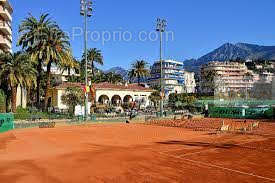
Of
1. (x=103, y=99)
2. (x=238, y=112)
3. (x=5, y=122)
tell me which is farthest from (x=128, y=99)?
(x=5, y=122)

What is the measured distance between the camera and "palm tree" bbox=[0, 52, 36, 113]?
43000 mm

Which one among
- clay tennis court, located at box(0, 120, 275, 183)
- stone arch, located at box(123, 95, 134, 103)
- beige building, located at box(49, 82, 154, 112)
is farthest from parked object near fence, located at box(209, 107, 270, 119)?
stone arch, located at box(123, 95, 134, 103)

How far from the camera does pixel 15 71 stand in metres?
43.4

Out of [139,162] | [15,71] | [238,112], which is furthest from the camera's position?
[238,112]

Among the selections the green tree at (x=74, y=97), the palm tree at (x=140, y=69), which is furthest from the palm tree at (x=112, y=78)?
the green tree at (x=74, y=97)

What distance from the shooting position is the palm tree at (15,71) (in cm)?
4300

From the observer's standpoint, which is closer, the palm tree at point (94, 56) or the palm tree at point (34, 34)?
the palm tree at point (34, 34)

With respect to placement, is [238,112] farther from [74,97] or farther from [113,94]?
[113,94]

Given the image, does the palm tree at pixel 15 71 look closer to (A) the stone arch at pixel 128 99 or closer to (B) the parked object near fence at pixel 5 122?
(B) the parked object near fence at pixel 5 122

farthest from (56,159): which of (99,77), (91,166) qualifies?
(99,77)

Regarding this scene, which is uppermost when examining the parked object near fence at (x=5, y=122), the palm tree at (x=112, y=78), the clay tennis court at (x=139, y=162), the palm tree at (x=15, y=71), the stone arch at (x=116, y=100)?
the palm tree at (x=112, y=78)

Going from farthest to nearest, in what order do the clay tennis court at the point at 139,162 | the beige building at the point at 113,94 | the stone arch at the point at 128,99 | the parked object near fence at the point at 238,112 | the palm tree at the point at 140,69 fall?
1. the palm tree at the point at 140,69
2. the stone arch at the point at 128,99
3. the beige building at the point at 113,94
4. the parked object near fence at the point at 238,112
5. the clay tennis court at the point at 139,162

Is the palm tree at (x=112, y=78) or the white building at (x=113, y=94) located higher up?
the palm tree at (x=112, y=78)

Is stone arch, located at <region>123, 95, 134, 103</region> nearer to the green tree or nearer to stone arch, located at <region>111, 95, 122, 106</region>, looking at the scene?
stone arch, located at <region>111, 95, 122, 106</region>
